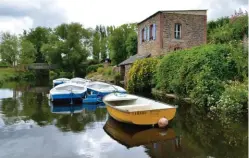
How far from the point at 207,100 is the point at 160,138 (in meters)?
5.90

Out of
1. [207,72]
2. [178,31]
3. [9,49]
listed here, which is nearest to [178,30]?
[178,31]

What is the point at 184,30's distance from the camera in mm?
27219

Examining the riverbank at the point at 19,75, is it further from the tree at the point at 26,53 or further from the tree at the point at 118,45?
the tree at the point at 118,45

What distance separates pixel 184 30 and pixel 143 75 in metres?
8.75

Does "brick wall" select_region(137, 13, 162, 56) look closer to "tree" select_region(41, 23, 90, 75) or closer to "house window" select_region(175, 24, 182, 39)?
"house window" select_region(175, 24, 182, 39)

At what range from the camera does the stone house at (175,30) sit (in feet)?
86.6

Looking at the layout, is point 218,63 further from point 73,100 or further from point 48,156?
point 48,156

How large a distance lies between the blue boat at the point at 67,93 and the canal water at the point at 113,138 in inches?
134

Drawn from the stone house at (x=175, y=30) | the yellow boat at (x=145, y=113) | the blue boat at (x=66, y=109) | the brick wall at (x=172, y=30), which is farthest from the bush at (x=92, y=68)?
the yellow boat at (x=145, y=113)

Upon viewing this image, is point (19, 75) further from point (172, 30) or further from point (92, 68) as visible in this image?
point (172, 30)

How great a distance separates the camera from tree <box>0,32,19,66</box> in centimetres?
4847

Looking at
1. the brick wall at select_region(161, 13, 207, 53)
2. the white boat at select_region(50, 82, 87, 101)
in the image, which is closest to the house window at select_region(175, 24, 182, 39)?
the brick wall at select_region(161, 13, 207, 53)

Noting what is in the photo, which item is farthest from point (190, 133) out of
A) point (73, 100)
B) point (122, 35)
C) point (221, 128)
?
point (122, 35)

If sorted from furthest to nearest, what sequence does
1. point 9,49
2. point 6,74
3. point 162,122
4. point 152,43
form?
point 9,49 < point 6,74 < point 152,43 < point 162,122
